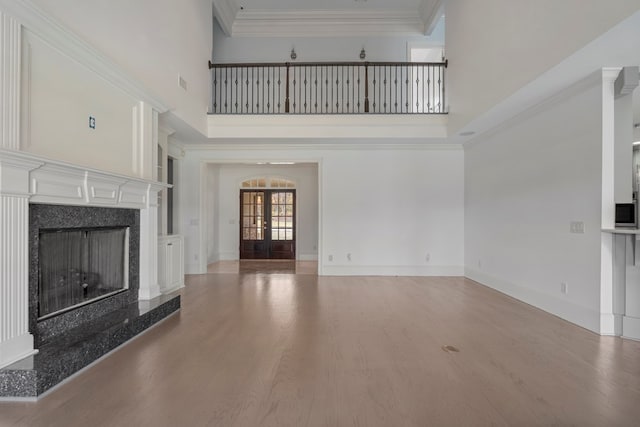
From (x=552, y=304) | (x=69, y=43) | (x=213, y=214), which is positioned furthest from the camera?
(x=213, y=214)

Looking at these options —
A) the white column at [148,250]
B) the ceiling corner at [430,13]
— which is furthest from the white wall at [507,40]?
the white column at [148,250]

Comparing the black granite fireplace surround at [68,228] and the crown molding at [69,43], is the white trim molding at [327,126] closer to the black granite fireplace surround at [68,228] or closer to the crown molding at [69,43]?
the crown molding at [69,43]

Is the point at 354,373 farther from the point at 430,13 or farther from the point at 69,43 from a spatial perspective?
the point at 430,13

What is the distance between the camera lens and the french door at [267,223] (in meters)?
10.0

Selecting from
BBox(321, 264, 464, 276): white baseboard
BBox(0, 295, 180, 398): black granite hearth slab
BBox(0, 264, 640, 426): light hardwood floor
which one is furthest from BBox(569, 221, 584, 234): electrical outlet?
BBox(0, 295, 180, 398): black granite hearth slab

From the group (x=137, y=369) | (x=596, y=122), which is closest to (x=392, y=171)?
(x=596, y=122)

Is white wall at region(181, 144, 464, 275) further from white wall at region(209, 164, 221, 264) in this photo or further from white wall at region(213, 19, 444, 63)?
white wall at region(213, 19, 444, 63)

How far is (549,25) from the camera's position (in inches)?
136

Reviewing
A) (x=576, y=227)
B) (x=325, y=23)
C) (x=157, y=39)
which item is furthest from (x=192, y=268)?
(x=576, y=227)

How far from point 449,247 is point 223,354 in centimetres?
547

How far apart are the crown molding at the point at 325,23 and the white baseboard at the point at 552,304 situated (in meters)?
5.76

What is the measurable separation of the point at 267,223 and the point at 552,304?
23.9 feet

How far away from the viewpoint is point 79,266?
3.35 meters

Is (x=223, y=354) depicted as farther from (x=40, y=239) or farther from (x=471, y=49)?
(x=471, y=49)
